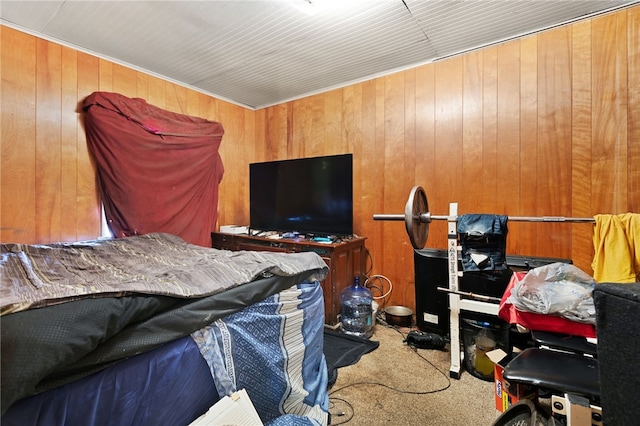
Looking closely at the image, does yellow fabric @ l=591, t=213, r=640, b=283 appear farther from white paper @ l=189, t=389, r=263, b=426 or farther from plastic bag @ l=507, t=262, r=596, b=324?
white paper @ l=189, t=389, r=263, b=426

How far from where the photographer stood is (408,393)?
1660 millimetres

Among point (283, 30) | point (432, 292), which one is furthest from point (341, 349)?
point (283, 30)

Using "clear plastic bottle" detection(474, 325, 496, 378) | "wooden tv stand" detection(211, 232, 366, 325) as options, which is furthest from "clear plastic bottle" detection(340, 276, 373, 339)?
"clear plastic bottle" detection(474, 325, 496, 378)

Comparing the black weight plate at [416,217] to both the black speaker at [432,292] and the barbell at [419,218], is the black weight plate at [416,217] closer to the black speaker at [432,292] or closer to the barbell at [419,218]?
the barbell at [419,218]

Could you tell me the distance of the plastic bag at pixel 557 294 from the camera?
1100 mm

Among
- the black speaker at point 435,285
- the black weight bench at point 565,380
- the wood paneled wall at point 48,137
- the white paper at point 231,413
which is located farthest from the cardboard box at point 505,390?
the wood paneled wall at point 48,137

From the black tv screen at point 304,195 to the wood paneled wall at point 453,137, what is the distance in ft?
1.37

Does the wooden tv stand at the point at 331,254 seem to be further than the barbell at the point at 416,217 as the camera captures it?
Yes

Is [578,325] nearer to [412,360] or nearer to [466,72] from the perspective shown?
[412,360]

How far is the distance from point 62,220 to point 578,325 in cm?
349

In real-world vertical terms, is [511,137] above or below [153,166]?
above

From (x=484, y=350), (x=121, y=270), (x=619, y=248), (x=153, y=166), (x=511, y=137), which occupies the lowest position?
(x=484, y=350)

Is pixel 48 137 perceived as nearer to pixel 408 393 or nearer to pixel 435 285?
pixel 408 393

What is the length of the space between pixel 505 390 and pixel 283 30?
105 inches
